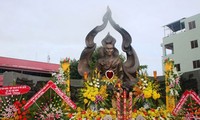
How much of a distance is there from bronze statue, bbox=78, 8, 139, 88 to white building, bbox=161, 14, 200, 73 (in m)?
15.1

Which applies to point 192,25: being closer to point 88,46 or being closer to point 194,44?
point 194,44

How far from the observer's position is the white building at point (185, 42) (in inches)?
1074

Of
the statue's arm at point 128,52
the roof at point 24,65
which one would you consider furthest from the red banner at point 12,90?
the roof at point 24,65

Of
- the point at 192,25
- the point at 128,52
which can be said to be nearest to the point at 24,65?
the point at 128,52

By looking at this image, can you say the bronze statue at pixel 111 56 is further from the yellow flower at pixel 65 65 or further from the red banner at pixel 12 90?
the red banner at pixel 12 90

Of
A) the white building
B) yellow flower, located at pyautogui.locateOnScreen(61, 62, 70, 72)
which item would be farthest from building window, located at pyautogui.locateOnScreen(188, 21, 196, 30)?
yellow flower, located at pyautogui.locateOnScreen(61, 62, 70, 72)

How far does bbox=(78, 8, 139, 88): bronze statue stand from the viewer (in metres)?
12.8

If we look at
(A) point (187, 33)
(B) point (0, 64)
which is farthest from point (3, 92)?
(A) point (187, 33)

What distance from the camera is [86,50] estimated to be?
43.3 ft

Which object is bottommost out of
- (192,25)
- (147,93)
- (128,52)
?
(147,93)

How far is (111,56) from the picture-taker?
13.1 m

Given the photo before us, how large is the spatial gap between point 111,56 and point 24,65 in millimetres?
13761

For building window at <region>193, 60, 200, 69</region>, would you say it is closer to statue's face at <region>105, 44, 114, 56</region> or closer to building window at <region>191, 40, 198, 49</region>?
building window at <region>191, 40, 198, 49</region>

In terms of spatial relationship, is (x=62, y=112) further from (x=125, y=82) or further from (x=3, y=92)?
(x=125, y=82)
